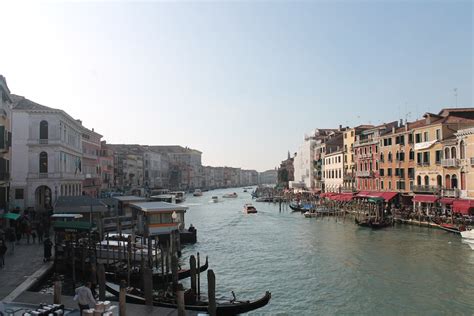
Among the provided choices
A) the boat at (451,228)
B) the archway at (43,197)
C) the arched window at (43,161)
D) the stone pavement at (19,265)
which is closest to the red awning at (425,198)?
the boat at (451,228)

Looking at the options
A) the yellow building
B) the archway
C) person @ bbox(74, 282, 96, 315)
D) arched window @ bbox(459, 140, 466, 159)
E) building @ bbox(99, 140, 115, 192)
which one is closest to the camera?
person @ bbox(74, 282, 96, 315)

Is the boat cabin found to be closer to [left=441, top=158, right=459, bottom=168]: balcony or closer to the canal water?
the canal water

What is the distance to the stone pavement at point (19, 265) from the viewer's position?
1352 centimetres

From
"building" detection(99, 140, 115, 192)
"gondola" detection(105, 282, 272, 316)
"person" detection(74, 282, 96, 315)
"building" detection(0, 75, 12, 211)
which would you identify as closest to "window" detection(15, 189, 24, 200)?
"building" detection(0, 75, 12, 211)

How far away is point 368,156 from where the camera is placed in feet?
146

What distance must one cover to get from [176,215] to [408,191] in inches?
866

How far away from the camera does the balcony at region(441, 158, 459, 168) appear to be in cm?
3074

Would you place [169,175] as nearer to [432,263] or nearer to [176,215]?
[176,215]

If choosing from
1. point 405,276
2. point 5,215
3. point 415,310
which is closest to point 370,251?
point 405,276

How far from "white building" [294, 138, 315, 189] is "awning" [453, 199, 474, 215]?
38856 millimetres

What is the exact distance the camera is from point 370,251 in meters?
24.1

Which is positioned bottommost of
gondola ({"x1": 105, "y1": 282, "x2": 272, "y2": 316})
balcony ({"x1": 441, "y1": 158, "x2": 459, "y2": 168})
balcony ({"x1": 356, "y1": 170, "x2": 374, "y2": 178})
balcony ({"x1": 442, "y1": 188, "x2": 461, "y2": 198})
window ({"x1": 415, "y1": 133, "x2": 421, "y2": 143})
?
gondola ({"x1": 105, "y1": 282, "x2": 272, "y2": 316})

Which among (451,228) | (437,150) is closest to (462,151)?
(437,150)

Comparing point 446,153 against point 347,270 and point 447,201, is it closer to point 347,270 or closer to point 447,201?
point 447,201
